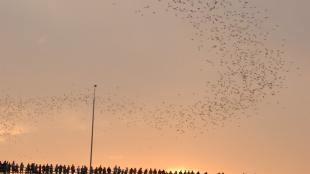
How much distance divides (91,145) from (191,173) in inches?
417

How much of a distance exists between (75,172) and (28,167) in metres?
4.45

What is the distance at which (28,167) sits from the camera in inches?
6102

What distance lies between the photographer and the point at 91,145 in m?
160

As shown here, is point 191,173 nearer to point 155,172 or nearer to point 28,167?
point 155,172

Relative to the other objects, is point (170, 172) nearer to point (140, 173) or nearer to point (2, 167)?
point (140, 173)

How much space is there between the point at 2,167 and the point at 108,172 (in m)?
9.71

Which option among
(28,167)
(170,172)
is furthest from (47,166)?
(170,172)

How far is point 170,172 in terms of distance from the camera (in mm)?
157500

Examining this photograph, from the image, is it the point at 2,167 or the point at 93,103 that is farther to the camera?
the point at 93,103

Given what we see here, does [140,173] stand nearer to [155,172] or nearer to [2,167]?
[155,172]

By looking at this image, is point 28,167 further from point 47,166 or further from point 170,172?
point 170,172

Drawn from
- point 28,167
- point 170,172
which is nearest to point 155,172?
point 170,172

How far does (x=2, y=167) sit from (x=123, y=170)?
1142cm

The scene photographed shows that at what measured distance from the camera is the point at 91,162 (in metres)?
158
